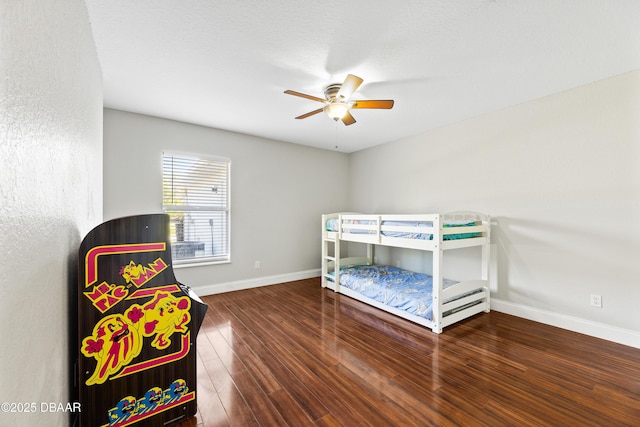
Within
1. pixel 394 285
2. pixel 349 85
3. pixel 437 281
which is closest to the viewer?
pixel 349 85

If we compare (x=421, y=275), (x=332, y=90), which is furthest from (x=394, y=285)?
(x=332, y=90)

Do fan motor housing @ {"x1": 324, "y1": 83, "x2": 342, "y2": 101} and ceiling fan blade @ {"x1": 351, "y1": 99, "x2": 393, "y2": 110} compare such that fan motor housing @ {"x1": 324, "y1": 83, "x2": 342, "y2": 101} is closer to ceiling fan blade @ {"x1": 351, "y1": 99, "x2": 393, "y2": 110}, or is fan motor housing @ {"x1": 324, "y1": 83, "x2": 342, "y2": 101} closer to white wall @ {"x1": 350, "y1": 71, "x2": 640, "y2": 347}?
ceiling fan blade @ {"x1": 351, "y1": 99, "x2": 393, "y2": 110}

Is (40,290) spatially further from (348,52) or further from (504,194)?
(504,194)

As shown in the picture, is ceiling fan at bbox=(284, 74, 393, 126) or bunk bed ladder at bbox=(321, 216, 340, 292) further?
bunk bed ladder at bbox=(321, 216, 340, 292)

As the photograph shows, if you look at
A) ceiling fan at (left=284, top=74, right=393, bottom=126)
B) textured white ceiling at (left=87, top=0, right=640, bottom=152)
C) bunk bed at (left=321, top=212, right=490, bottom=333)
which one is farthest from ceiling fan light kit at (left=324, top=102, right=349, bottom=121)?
bunk bed at (left=321, top=212, right=490, bottom=333)

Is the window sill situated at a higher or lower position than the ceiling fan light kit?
lower

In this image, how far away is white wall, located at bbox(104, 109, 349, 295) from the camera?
10.4ft

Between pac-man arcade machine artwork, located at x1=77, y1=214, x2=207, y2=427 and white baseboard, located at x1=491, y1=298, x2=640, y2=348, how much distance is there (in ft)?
10.8

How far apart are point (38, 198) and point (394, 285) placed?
10.4ft

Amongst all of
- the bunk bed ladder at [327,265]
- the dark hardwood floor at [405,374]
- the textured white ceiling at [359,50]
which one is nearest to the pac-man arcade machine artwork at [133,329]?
the dark hardwood floor at [405,374]

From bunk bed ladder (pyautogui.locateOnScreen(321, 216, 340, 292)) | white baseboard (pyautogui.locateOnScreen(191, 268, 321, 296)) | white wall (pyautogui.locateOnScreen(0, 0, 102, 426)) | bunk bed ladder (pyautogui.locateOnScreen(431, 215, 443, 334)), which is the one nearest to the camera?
white wall (pyautogui.locateOnScreen(0, 0, 102, 426))

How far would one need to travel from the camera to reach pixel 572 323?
8.43 feet

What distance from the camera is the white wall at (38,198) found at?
65 centimetres

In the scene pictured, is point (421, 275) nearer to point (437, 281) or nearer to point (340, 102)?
point (437, 281)
